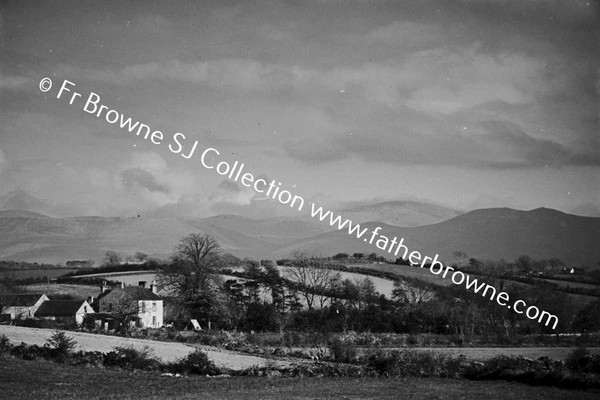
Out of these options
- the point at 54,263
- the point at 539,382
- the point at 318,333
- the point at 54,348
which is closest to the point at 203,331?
the point at 318,333

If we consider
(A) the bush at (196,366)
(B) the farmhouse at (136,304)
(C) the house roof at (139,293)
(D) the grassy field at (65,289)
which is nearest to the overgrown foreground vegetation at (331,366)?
(A) the bush at (196,366)

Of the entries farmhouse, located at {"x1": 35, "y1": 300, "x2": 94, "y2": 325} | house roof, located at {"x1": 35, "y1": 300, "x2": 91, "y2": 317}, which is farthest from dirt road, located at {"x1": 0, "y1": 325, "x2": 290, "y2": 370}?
house roof, located at {"x1": 35, "y1": 300, "x2": 91, "y2": 317}

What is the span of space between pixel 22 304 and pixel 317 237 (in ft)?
228

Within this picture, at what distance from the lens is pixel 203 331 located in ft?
189

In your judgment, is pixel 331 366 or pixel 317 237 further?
pixel 317 237

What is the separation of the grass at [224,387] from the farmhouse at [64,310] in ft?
109

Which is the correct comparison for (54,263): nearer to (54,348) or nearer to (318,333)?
(318,333)

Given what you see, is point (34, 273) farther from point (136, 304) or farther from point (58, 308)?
point (136, 304)

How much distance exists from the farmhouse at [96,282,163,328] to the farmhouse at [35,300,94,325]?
1881 mm

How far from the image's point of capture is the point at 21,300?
208 ft

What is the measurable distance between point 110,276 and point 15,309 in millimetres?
18969

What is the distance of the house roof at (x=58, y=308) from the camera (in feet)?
196

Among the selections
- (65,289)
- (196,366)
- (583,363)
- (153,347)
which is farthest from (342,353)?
(65,289)

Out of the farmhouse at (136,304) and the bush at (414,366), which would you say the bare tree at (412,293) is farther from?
the bush at (414,366)
